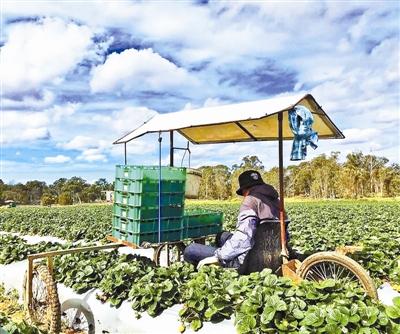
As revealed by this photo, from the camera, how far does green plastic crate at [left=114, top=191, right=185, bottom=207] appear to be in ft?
16.9

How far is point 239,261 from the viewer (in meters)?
4.56

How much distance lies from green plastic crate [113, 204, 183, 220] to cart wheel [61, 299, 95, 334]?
1180mm

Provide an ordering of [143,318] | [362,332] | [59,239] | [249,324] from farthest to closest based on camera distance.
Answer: [59,239]
[143,318]
[249,324]
[362,332]

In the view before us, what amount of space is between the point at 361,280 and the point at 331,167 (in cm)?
6607

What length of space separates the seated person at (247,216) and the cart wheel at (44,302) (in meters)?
1.68

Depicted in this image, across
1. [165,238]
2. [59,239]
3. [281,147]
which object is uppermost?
[281,147]

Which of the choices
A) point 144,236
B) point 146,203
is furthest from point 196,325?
point 146,203

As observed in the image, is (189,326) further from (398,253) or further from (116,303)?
(398,253)

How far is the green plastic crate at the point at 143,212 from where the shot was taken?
203 inches

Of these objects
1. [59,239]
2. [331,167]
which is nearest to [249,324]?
[59,239]

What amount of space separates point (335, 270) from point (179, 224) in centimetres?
215

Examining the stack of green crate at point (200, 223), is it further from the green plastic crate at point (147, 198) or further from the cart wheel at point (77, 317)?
the cart wheel at point (77, 317)

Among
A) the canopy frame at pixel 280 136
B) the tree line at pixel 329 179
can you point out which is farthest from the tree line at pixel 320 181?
the canopy frame at pixel 280 136

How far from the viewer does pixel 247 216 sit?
14.6 feet
